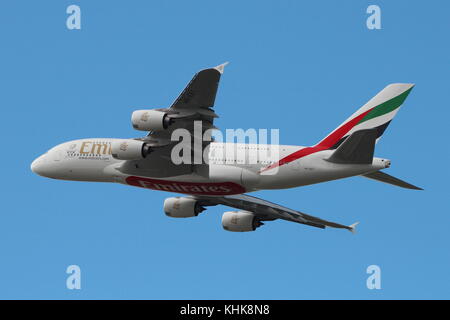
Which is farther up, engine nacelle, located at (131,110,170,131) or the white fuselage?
engine nacelle, located at (131,110,170,131)

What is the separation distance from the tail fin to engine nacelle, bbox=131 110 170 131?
11.5 meters

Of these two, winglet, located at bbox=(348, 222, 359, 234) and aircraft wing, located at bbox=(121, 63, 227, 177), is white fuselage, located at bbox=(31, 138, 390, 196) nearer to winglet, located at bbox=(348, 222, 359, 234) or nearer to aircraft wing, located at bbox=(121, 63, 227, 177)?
aircraft wing, located at bbox=(121, 63, 227, 177)

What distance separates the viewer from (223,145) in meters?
53.3

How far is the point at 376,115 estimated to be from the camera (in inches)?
2105

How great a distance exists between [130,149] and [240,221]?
12944 mm

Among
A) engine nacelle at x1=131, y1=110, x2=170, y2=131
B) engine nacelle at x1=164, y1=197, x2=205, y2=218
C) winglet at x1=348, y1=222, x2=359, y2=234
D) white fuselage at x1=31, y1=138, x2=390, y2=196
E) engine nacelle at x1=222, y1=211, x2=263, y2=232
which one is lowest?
winglet at x1=348, y1=222, x2=359, y2=234

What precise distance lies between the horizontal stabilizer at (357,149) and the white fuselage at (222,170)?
19.6 inches

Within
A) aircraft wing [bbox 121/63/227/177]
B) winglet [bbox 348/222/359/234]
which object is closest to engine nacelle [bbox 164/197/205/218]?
aircraft wing [bbox 121/63/227/177]

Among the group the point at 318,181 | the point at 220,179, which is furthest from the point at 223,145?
the point at 318,181

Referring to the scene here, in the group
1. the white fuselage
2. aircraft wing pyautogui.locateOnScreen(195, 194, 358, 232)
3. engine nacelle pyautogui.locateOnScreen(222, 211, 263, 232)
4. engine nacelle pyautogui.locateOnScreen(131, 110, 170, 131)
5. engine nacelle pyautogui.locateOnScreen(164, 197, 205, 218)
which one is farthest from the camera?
engine nacelle pyautogui.locateOnScreen(222, 211, 263, 232)

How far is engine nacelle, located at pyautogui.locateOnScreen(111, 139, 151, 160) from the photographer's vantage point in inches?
1961

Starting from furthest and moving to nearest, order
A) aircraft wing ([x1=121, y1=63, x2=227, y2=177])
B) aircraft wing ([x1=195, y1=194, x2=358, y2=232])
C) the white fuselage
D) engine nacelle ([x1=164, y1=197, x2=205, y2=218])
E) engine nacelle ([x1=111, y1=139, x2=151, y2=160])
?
aircraft wing ([x1=195, y1=194, x2=358, y2=232]) → engine nacelle ([x1=164, y1=197, x2=205, y2=218]) → the white fuselage → engine nacelle ([x1=111, y1=139, x2=151, y2=160]) → aircraft wing ([x1=121, y1=63, x2=227, y2=177])

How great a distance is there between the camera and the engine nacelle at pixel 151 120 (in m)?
47.0

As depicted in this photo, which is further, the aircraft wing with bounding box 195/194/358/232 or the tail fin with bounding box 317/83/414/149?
the aircraft wing with bounding box 195/194/358/232
